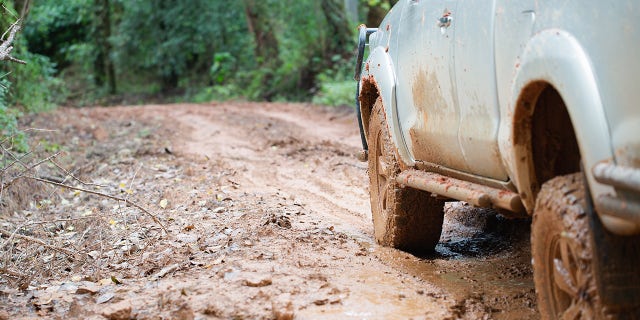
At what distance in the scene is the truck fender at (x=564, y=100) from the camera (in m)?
2.52

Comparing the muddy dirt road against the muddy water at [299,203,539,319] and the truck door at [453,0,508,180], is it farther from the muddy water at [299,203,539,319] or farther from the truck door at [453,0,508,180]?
the truck door at [453,0,508,180]

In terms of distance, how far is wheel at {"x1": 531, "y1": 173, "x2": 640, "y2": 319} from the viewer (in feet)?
8.50

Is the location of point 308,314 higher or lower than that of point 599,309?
lower

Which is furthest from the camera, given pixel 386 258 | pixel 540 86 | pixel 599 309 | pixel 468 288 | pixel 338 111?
pixel 338 111

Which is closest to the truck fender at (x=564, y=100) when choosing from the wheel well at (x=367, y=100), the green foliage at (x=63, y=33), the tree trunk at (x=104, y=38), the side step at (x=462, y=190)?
the side step at (x=462, y=190)

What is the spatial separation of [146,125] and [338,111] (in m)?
4.16

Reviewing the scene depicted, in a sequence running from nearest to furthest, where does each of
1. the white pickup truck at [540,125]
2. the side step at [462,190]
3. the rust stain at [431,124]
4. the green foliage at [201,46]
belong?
the white pickup truck at [540,125] < the side step at [462,190] < the rust stain at [431,124] < the green foliage at [201,46]

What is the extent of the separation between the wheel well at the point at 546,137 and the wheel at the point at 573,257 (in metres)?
0.25

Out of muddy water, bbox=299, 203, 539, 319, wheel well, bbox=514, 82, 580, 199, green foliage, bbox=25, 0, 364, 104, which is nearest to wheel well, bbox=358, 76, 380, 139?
muddy water, bbox=299, 203, 539, 319

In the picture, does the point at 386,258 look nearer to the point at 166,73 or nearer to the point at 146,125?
the point at 146,125

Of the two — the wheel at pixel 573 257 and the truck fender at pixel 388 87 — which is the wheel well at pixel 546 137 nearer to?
the wheel at pixel 573 257

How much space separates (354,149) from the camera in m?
11.3

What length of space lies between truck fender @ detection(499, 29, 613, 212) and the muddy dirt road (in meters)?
0.97

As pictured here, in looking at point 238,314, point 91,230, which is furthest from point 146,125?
point 238,314
